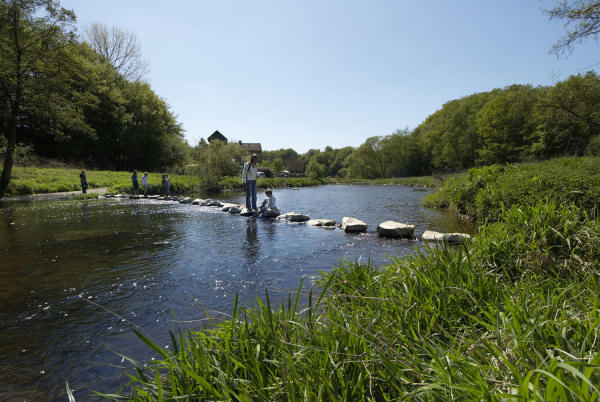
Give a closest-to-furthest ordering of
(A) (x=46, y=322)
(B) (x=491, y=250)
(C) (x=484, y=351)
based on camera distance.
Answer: (C) (x=484, y=351), (A) (x=46, y=322), (B) (x=491, y=250)

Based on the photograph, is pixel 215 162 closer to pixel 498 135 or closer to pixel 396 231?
pixel 396 231

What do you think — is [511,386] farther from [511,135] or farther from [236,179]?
[511,135]

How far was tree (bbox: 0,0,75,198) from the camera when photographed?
60.7 ft

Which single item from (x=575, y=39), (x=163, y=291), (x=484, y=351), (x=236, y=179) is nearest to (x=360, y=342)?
(x=484, y=351)

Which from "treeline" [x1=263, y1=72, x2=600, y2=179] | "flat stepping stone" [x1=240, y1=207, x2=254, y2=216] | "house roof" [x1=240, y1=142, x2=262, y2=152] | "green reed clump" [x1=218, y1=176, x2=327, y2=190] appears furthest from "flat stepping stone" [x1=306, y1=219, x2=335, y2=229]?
"house roof" [x1=240, y1=142, x2=262, y2=152]

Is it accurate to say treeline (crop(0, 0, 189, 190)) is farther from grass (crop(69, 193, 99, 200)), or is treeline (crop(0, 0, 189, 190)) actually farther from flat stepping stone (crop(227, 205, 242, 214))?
flat stepping stone (crop(227, 205, 242, 214))

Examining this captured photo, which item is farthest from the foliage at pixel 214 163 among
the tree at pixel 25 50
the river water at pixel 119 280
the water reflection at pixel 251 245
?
the water reflection at pixel 251 245

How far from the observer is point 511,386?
4.49 feet

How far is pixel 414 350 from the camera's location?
195cm

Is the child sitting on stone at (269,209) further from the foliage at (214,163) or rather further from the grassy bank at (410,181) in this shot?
the grassy bank at (410,181)

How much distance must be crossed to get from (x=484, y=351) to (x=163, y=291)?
466 cm

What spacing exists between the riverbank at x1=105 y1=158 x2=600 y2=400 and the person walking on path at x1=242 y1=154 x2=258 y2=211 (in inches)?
376

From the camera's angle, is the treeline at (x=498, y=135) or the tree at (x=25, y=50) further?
the treeline at (x=498, y=135)

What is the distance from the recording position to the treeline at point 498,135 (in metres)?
22.8
